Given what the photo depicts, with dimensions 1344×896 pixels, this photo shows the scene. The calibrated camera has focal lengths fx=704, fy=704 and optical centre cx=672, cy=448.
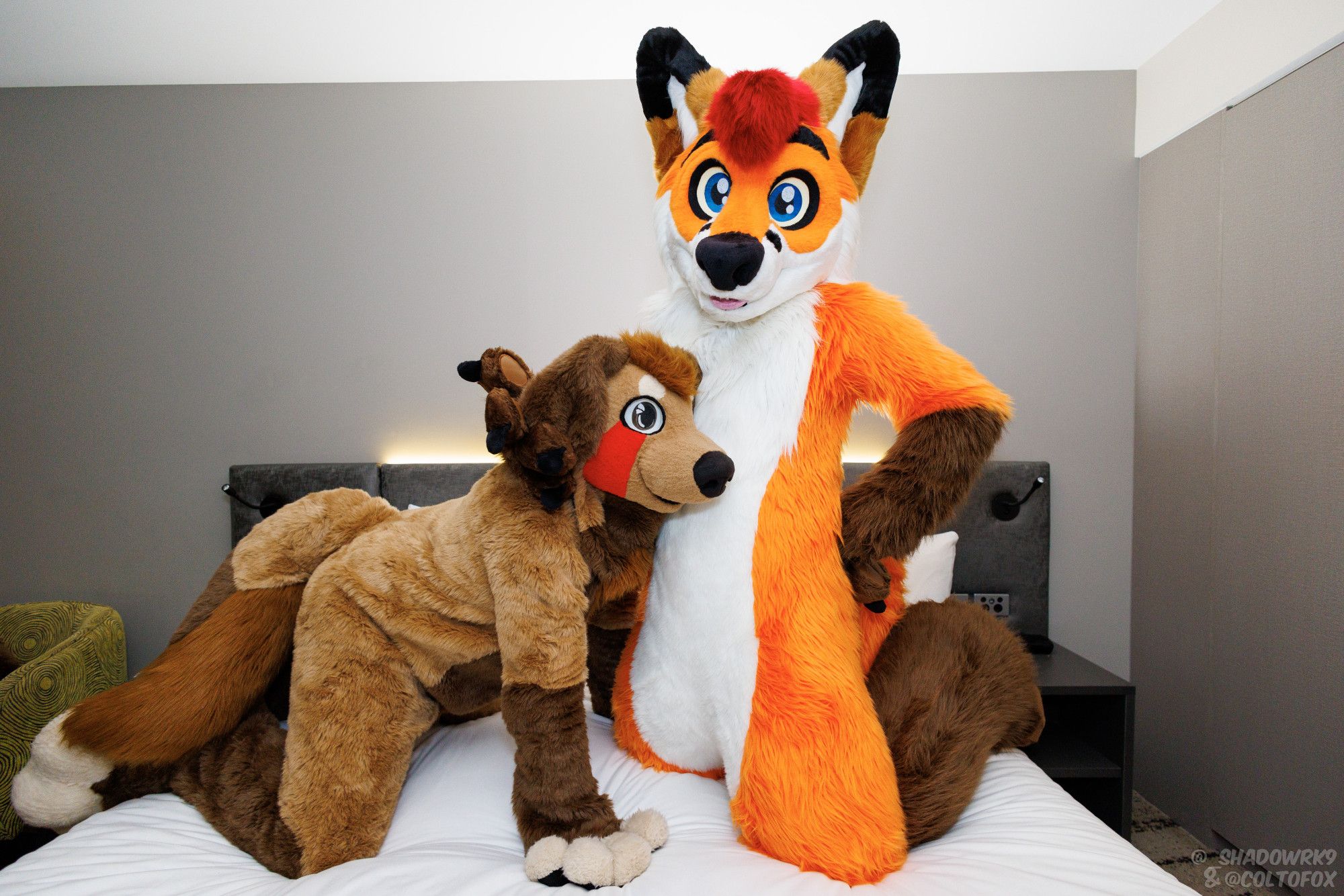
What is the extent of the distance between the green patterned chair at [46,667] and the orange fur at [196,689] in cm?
66

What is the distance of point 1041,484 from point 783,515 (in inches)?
53.5

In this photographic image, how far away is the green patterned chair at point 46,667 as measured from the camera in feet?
4.99

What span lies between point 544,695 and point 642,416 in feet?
1.32

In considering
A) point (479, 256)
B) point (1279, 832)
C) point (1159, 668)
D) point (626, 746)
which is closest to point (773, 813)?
point (626, 746)

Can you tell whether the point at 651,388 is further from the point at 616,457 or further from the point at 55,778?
the point at 55,778

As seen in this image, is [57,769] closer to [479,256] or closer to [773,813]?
[773,813]

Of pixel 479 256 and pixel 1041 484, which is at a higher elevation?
pixel 479 256

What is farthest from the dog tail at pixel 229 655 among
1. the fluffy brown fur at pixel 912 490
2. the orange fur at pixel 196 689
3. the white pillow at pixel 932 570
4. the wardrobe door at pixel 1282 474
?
the wardrobe door at pixel 1282 474

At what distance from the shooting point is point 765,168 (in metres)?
1.02

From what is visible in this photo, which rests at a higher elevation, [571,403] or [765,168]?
[765,168]

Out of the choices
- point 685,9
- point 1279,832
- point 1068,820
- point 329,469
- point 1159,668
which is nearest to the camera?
point 1068,820

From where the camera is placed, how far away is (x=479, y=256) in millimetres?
2129

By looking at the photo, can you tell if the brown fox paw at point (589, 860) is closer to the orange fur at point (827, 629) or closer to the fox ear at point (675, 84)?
the orange fur at point (827, 629)

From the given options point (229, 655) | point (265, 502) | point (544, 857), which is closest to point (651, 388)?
point (544, 857)
